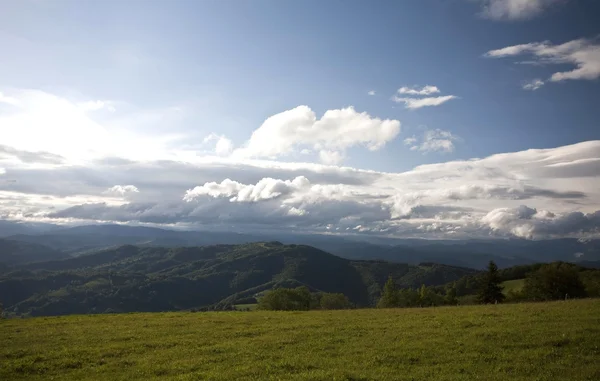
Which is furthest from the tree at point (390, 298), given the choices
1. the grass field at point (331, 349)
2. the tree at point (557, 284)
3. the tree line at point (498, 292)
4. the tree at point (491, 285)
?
the grass field at point (331, 349)

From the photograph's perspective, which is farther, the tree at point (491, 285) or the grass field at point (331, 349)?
the tree at point (491, 285)

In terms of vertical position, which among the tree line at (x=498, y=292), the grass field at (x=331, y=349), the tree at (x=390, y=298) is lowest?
the tree at (x=390, y=298)

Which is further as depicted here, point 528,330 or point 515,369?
point 528,330

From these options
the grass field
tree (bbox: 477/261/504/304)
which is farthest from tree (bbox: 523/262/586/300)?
the grass field

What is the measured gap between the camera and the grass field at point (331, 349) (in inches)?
725

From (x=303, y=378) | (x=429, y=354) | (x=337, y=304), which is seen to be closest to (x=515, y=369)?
(x=429, y=354)

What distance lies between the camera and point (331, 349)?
23.6 meters

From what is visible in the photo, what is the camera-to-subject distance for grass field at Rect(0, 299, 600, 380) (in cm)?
1842

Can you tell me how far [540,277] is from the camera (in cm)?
7762

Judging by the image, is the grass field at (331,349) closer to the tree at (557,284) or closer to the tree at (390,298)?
the tree at (557,284)

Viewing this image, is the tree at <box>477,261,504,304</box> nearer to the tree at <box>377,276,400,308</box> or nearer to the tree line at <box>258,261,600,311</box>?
the tree line at <box>258,261,600,311</box>

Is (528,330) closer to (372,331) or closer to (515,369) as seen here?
(515,369)

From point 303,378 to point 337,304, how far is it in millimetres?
96590

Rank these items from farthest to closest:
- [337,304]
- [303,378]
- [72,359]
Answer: [337,304] < [72,359] < [303,378]
